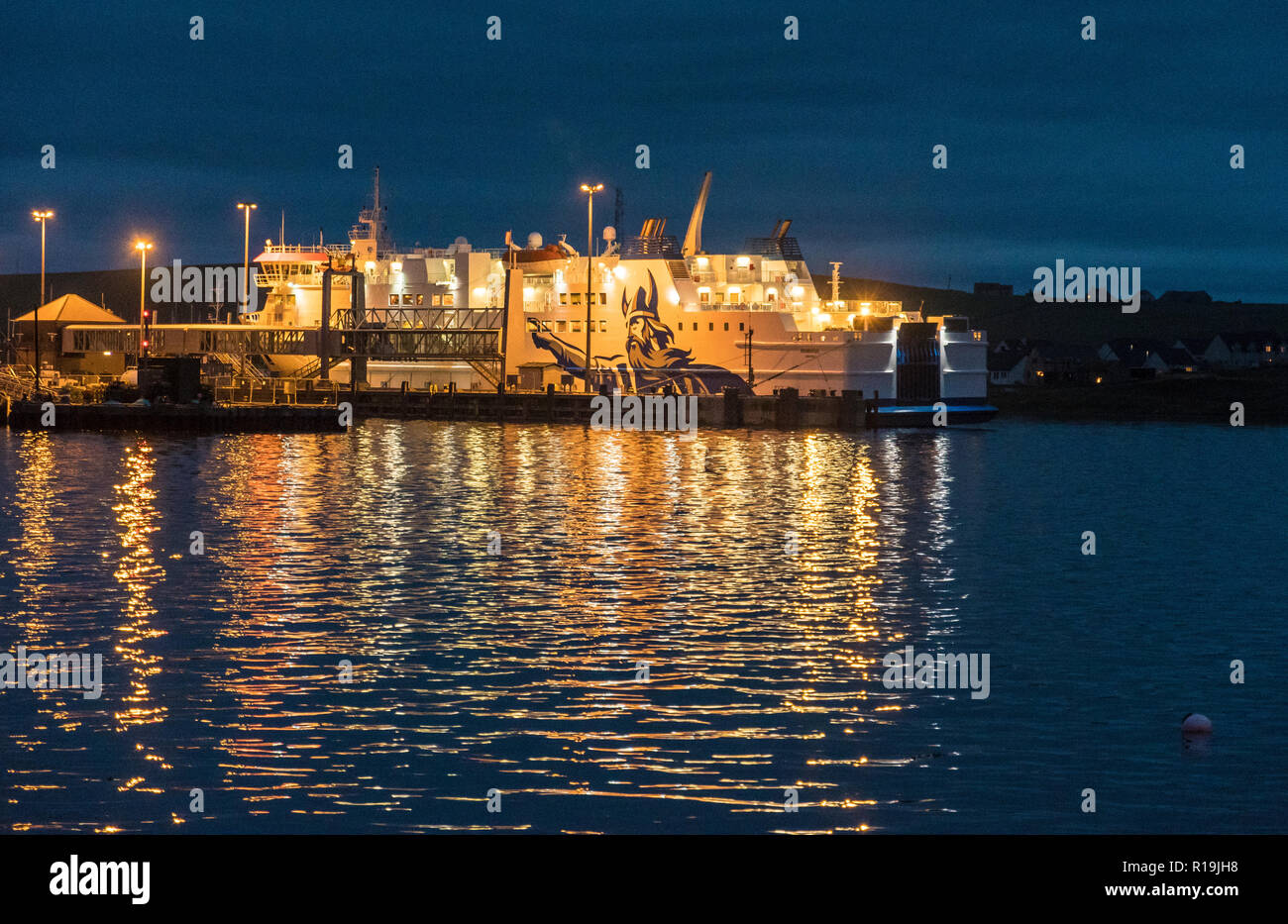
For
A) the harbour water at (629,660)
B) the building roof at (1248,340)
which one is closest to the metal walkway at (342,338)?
the harbour water at (629,660)

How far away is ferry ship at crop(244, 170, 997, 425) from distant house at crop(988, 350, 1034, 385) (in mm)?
73928

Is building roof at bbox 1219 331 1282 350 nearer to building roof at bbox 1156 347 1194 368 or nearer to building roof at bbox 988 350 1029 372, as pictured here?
building roof at bbox 1156 347 1194 368

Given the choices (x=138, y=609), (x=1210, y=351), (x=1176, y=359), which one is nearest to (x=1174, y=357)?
(x=1176, y=359)

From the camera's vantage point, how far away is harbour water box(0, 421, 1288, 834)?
14.4m

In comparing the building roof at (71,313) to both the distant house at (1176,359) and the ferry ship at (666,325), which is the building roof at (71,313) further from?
the distant house at (1176,359)

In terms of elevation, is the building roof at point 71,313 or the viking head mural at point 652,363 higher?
the building roof at point 71,313

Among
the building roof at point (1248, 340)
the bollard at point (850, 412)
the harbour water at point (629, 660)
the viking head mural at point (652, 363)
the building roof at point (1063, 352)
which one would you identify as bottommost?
the harbour water at point (629, 660)

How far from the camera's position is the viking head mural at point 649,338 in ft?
306

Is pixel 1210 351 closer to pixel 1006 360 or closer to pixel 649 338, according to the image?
pixel 1006 360

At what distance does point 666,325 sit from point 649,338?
4.68 feet

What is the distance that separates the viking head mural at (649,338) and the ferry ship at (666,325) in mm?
85

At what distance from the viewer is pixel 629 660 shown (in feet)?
68.9
